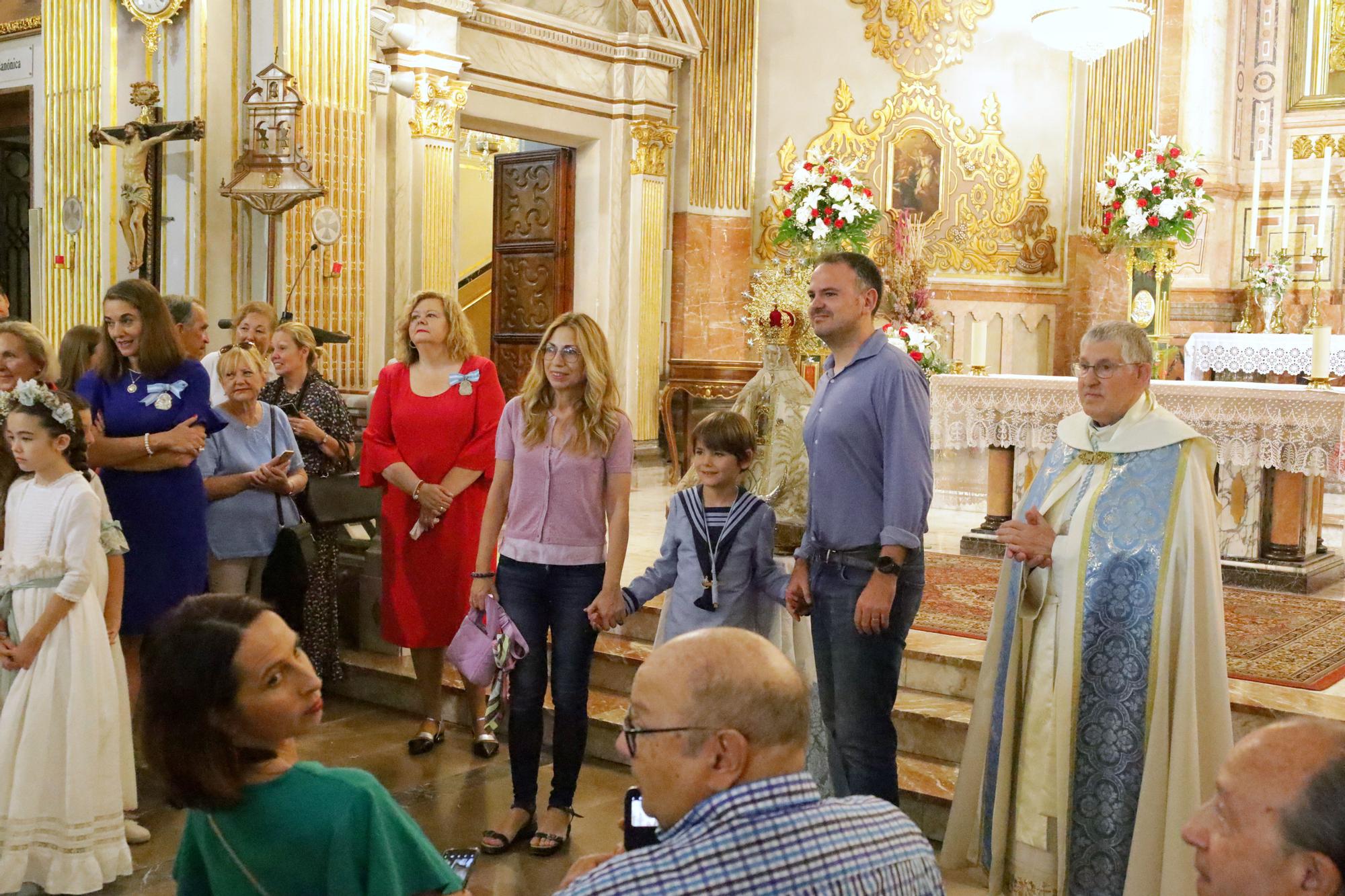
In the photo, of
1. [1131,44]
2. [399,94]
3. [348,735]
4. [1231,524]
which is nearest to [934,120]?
[1131,44]

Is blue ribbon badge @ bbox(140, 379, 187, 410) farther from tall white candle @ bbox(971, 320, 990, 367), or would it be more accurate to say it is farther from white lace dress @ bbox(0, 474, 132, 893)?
tall white candle @ bbox(971, 320, 990, 367)

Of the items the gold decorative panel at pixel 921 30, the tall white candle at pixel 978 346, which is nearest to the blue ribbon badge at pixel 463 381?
the tall white candle at pixel 978 346

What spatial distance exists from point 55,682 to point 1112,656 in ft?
9.70

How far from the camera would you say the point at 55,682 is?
380 centimetres

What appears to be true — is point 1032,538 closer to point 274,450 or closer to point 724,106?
point 274,450

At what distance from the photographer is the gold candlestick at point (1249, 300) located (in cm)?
1127

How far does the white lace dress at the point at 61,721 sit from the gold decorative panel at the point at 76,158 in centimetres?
442

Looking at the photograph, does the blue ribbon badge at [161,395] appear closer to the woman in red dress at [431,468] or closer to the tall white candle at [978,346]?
the woman in red dress at [431,468]

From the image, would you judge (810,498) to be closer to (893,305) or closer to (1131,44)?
(893,305)

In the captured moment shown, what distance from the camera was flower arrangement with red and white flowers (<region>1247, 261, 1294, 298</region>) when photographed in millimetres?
11000

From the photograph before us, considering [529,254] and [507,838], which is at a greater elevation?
[529,254]

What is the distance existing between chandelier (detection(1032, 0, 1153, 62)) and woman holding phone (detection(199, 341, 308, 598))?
24.4 feet

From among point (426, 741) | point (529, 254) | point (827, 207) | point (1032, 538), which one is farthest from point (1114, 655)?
point (529, 254)

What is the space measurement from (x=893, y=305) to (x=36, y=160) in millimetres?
6425
